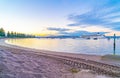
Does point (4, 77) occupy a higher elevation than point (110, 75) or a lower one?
higher

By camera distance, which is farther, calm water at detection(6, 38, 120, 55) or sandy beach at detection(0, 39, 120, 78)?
calm water at detection(6, 38, 120, 55)

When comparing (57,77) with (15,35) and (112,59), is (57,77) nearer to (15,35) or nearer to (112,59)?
(112,59)

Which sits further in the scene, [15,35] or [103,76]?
[15,35]

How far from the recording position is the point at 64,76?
10.5 m

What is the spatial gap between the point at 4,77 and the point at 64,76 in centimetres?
392

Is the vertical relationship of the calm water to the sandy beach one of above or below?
below

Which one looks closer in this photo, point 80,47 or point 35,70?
point 35,70

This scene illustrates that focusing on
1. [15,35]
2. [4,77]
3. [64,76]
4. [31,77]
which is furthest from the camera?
[15,35]

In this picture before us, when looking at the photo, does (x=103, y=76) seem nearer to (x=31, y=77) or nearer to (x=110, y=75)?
(x=110, y=75)

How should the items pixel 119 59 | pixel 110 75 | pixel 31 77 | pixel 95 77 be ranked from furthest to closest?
pixel 119 59, pixel 110 75, pixel 95 77, pixel 31 77

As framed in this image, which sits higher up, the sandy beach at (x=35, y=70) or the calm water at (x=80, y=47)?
the sandy beach at (x=35, y=70)

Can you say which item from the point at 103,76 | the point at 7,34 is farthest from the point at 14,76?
the point at 7,34

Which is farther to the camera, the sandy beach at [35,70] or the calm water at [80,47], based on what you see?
the calm water at [80,47]

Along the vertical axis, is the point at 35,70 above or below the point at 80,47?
above
